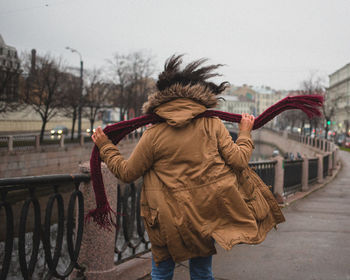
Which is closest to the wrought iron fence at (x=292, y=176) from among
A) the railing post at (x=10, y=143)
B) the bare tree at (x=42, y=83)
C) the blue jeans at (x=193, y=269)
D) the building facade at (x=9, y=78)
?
the blue jeans at (x=193, y=269)

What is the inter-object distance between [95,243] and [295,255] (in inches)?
92.7

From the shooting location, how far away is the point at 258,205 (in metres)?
2.59

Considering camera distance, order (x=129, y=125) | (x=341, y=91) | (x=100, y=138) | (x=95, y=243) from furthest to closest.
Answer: (x=341, y=91) < (x=95, y=243) < (x=129, y=125) < (x=100, y=138)

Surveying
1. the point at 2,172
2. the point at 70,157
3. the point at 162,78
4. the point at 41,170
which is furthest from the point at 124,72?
the point at 162,78

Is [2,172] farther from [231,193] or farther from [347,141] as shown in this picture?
[347,141]

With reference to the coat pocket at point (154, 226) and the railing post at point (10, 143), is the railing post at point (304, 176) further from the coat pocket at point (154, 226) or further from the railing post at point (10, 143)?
the railing post at point (10, 143)

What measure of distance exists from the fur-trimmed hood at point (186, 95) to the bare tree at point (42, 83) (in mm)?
32078

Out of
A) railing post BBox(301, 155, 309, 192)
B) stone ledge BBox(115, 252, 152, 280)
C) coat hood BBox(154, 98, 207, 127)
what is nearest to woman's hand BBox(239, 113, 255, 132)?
coat hood BBox(154, 98, 207, 127)

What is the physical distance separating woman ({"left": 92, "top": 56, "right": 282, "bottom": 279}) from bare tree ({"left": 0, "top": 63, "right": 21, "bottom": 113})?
26.9 metres

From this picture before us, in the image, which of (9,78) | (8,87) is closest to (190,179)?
(9,78)

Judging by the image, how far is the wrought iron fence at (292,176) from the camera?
32.1ft

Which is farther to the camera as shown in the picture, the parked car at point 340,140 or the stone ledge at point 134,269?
the parked car at point 340,140

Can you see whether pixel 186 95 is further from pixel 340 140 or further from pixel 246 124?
pixel 340 140

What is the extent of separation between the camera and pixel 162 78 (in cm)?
258
